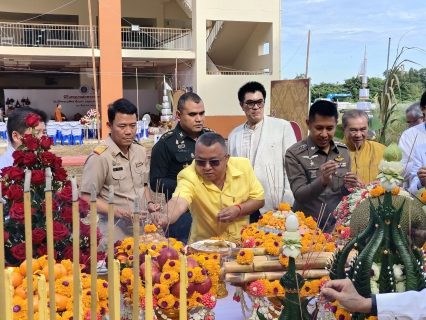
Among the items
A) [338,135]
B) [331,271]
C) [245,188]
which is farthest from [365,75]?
[331,271]

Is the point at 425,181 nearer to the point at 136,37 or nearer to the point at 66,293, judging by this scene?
the point at 66,293

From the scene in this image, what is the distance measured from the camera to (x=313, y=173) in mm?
3143

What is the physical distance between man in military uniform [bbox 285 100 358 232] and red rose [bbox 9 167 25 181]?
1.63 meters

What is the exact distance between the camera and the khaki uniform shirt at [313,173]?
10.2ft

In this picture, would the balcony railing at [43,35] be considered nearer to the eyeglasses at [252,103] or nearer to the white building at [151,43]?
the white building at [151,43]

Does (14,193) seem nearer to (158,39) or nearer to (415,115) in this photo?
(415,115)

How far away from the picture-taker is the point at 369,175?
10.9 ft

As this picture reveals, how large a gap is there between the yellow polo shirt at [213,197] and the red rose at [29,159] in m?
0.86

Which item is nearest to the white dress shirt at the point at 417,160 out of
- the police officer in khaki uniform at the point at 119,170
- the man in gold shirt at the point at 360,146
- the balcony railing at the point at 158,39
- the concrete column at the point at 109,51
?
the man in gold shirt at the point at 360,146

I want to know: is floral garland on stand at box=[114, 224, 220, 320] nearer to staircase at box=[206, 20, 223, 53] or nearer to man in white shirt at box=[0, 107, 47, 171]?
man in white shirt at box=[0, 107, 47, 171]

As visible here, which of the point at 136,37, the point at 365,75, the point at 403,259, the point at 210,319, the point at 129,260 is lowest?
the point at 210,319

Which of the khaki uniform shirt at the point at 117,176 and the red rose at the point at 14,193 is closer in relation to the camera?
the red rose at the point at 14,193

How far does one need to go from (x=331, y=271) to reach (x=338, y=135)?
8.31 ft

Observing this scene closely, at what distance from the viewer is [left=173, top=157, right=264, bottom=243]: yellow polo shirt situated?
2781 millimetres
